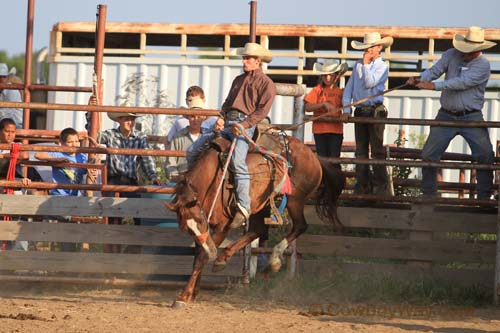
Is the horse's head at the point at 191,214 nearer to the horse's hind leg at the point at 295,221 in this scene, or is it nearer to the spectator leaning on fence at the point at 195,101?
the horse's hind leg at the point at 295,221

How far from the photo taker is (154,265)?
Result: 31.9 feet

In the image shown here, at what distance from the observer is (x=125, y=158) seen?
10.3 m

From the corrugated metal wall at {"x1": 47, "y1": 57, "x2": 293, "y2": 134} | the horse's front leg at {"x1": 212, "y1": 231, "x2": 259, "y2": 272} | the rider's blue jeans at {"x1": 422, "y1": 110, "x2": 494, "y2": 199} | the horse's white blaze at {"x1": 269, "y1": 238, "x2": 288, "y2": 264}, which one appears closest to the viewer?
the horse's front leg at {"x1": 212, "y1": 231, "x2": 259, "y2": 272}

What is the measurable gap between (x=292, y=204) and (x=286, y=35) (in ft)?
25.3

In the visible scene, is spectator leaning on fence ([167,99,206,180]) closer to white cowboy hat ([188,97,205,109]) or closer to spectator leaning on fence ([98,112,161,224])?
white cowboy hat ([188,97,205,109])

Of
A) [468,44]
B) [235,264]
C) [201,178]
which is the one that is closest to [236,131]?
[201,178]

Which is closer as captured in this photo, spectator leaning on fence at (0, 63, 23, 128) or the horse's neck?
the horse's neck

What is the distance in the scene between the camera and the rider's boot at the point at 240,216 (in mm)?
8844

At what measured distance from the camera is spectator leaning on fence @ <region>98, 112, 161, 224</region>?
10219 millimetres

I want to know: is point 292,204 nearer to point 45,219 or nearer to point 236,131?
point 236,131

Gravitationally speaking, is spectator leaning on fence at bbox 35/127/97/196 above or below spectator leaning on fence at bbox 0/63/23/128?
below

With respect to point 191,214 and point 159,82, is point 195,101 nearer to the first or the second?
point 191,214

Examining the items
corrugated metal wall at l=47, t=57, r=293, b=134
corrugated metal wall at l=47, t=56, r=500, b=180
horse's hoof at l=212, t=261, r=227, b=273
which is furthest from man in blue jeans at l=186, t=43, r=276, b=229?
corrugated metal wall at l=47, t=57, r=293, b=134

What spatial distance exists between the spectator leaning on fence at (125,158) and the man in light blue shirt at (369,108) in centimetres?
216
